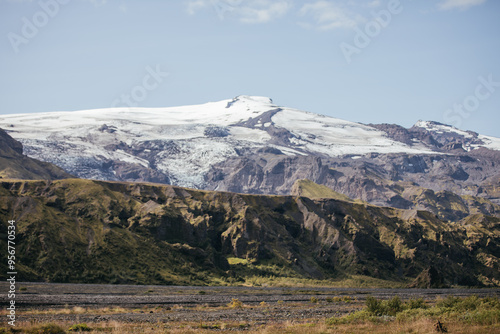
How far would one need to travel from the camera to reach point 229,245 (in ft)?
547

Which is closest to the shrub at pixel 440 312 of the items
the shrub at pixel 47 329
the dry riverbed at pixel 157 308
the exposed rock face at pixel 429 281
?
the dry riverbed at pixel 157 308

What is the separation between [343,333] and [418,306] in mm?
25304

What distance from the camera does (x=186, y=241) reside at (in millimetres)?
156750

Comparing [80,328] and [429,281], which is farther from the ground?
[80,328]

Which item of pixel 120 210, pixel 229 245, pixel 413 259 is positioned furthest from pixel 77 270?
pixel 413 259

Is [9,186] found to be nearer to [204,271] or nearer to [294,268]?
[204,271]

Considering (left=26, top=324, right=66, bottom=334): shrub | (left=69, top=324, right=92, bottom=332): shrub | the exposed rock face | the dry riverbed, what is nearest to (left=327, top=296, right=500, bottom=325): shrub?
the dry riverbed

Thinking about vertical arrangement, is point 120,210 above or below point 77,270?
above

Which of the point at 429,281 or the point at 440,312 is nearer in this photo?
the point at 440,312

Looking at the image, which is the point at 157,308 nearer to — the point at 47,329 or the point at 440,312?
the point at 47,329

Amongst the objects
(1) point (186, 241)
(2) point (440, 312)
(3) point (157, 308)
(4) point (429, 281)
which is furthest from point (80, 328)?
(4) point (429, 281)

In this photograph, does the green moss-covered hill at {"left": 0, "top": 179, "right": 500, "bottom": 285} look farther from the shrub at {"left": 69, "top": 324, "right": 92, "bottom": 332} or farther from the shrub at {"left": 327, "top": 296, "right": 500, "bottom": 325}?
the shrub at {"left": 327, "top": 296, "right": 500, "bottom": 325}

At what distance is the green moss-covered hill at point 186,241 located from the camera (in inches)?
4860

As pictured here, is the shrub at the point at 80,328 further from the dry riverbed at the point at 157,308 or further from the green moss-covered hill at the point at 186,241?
the green moss-covered hill at the point at 186,241
